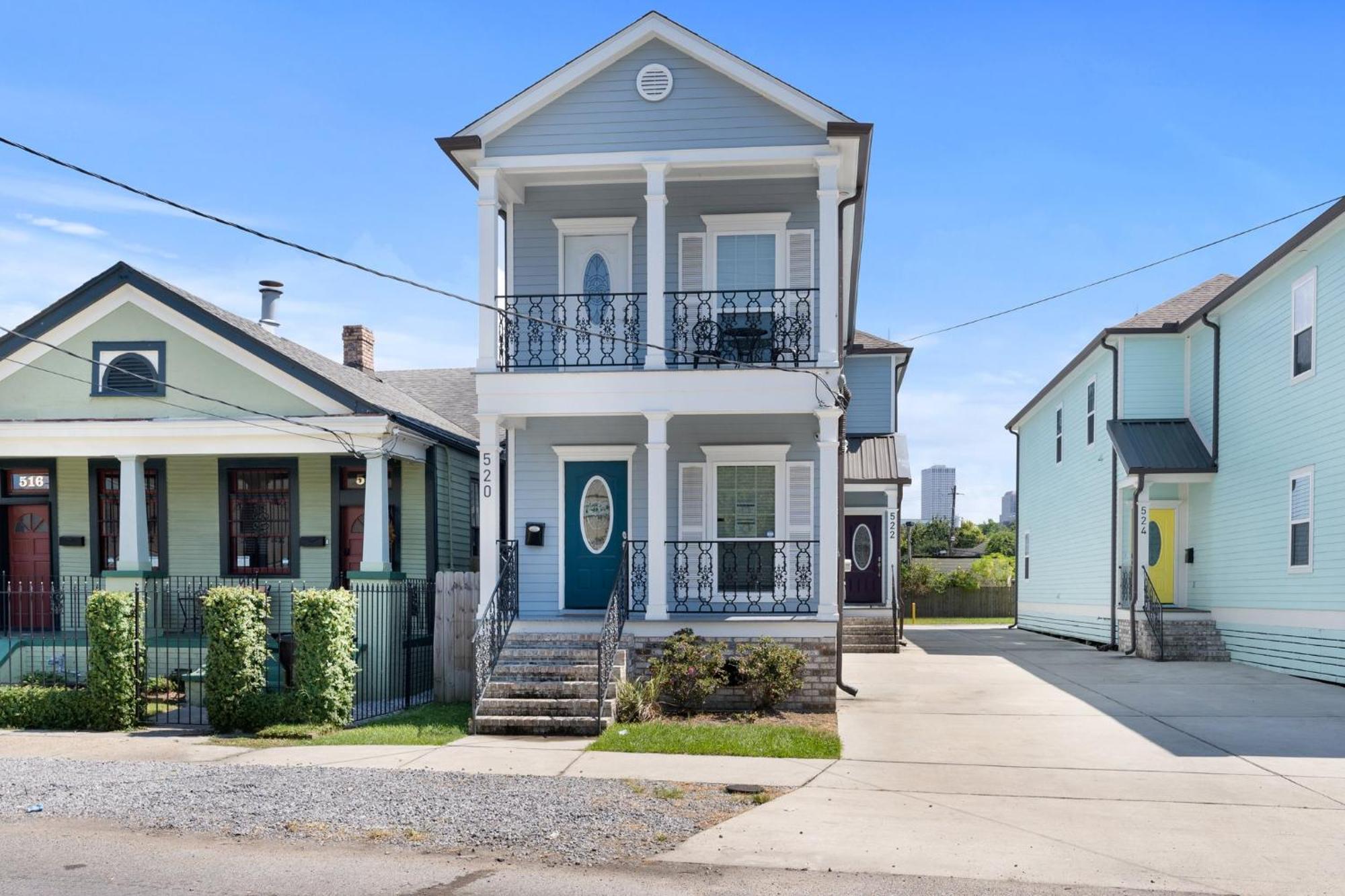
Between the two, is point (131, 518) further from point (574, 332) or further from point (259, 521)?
point (574, 332)

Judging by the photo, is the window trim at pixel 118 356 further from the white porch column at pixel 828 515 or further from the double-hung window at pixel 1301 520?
the double-hung window at pixel 1301 520

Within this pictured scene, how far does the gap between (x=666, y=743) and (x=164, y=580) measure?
9978 mm

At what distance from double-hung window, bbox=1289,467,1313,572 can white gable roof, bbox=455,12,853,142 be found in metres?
9.47

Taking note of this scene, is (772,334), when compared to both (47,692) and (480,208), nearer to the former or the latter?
(480,208)

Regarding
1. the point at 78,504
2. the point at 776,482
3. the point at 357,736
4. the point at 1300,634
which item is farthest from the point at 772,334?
the point at 78,504

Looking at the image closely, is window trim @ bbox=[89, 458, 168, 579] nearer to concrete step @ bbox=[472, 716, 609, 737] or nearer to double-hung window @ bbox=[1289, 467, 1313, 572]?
concrete step @ bbox=[472, 716, 609, 737]

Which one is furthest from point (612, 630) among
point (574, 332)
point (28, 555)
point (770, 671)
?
point (28, 555)

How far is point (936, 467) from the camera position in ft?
629

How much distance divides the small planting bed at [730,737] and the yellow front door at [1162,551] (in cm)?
1201

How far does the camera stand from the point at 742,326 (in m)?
14.7

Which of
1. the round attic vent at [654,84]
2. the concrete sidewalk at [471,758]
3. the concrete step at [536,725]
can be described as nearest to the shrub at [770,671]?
the concrete step at [536,725]

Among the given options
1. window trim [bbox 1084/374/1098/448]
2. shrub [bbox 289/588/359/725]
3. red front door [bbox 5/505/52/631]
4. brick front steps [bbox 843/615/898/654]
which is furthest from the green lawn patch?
window trim [bbox 1084/374/1098/448]

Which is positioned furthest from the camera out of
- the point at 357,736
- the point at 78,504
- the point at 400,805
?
the point at 78,504

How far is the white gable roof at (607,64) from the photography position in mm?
13695
